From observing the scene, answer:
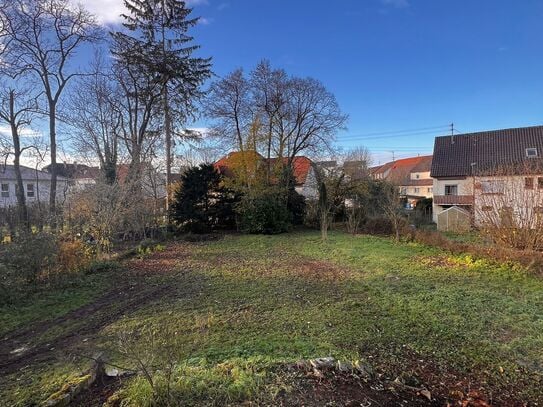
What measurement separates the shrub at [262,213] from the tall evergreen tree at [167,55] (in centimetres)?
486

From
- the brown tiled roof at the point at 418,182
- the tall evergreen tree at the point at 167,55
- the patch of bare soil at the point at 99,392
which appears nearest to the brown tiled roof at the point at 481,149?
the tall evergreen tree at the point at 167,55

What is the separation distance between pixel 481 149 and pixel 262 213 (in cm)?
1828

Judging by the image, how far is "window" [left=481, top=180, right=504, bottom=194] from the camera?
9516mm

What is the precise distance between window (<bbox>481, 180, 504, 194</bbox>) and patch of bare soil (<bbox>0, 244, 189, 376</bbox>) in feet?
32.3

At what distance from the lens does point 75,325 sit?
4863 millimetres

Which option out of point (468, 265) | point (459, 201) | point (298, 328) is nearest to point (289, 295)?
point (298, 328)

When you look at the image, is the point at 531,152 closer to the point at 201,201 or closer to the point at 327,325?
the point at 201,201

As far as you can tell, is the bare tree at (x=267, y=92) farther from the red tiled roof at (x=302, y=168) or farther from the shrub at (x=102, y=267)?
the shrub at (x=102, y=267)

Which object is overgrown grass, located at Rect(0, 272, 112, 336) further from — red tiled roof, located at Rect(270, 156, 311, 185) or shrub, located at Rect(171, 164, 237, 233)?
red tiled roof, located at Rect(270, 156, 311, 185)

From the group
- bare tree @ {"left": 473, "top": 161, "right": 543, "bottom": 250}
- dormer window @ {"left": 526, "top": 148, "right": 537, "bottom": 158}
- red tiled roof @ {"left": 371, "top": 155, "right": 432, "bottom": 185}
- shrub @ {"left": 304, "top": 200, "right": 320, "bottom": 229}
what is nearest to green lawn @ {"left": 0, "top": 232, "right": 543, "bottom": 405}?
bare tree @ {"left": 473, "top": 161, "right": 543, "bottom": 250}

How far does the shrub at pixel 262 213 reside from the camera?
16250 millimetres

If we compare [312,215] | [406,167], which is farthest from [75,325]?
[406,167]

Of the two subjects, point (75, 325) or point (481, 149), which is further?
point (481, 149)

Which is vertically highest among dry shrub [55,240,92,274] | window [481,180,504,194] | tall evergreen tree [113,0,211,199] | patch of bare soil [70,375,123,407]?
tall evergreen tree [113,0,211,199]
